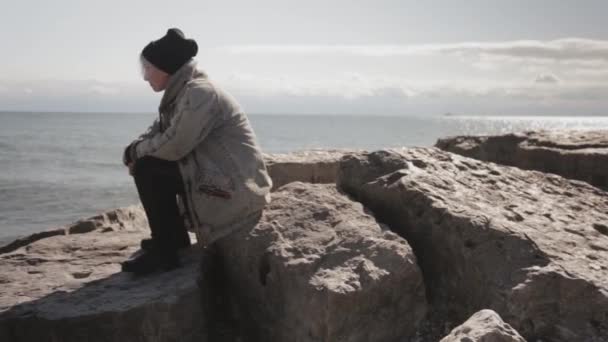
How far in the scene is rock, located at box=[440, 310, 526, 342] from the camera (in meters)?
2.41

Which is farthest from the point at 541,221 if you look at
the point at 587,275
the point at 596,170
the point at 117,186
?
Answer: the point at 117,186

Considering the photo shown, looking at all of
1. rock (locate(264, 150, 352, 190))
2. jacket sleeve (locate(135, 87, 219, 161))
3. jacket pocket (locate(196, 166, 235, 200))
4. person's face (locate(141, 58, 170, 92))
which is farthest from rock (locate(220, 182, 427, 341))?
rock (locate(264, 150, 352, 190))

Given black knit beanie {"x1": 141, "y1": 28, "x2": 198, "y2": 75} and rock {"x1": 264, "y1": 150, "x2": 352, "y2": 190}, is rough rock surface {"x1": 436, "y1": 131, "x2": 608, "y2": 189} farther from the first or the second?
black knit beanie {"x1": 141, "y1": 28, "x2": 198, "y2": 75}

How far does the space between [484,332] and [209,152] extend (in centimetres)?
208

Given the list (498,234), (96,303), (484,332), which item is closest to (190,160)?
(96,303)

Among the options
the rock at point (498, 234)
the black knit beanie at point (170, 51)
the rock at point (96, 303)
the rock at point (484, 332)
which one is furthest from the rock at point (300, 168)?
the rock at point (484, 332)

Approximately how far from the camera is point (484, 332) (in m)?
2.43

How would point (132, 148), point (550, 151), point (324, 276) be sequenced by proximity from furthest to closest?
point (550, 151), point (132, 148), point (324, 276)

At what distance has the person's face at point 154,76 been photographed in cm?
390

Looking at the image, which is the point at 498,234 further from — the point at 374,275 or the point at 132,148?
the point at 132,148

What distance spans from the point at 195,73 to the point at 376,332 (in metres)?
2.03

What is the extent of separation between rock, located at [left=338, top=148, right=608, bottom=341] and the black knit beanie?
1.39 m

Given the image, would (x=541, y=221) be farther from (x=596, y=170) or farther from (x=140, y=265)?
(x=140, y=265)

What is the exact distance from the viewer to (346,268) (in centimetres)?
332
